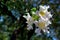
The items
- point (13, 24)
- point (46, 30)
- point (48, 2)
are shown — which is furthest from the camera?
point (48, 2)

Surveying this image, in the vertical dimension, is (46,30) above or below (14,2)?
below

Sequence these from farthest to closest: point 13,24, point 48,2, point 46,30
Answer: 1. point 48,2
2. point 13,24
3. point 46,30

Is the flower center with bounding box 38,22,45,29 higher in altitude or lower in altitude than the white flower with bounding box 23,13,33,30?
lower

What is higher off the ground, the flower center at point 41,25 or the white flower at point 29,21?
the white flower at point 29,21

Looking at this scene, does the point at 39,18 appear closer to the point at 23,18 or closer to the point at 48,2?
the point at 23,18

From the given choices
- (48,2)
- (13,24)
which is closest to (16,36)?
(13,24)

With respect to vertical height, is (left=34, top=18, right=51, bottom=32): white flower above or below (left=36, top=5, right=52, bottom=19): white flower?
below

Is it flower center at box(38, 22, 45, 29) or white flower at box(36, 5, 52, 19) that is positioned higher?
white flower at box(36, 5, 52, 19)

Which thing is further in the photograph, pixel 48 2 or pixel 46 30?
pixel 48 2
